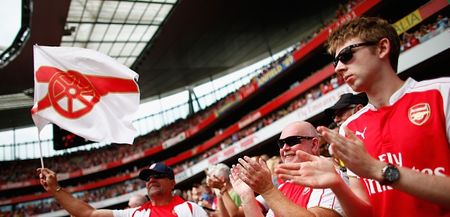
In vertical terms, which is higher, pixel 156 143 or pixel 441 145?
pixel 156 143

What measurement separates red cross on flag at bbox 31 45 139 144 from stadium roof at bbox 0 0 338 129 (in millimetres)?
13735

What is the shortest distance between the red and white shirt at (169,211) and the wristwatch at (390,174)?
2.57 meters

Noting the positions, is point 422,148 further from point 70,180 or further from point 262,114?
point 70,180

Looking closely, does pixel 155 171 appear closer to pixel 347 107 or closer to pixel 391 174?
pixel 347 107

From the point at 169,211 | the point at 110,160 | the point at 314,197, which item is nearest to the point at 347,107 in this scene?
the point at 314,197

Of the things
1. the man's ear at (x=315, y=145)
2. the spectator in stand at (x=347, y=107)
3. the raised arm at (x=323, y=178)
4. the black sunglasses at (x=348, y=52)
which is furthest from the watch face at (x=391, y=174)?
the spectator in stand at (x=347, y=107)

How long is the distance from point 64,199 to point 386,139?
2850 mm

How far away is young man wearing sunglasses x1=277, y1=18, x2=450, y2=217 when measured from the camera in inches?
51.5

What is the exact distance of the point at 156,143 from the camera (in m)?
32.6

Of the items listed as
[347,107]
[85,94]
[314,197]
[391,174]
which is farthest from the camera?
[85,94]

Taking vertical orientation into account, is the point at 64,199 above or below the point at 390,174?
above

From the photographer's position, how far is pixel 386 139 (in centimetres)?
160

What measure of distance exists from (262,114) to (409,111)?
62.2ft

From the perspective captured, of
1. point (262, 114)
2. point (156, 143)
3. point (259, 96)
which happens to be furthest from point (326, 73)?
point (156, 143)
